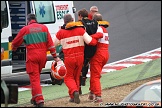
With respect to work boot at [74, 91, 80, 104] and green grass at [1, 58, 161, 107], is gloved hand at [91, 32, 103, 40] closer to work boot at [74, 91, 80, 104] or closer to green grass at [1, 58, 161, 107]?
work boot at [74, 91, 80, 104]

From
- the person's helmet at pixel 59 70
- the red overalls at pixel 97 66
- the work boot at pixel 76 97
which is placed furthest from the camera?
the red overalls at pixel 97 66

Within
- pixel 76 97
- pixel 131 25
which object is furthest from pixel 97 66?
pixel 131 25

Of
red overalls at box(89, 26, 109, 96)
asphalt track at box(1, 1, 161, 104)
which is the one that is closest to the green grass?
asphalt track at box(1, 1, 161, 104)

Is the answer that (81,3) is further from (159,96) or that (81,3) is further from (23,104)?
(159,96)

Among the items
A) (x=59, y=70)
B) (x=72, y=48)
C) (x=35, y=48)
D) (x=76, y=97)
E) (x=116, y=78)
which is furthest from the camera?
(x=116, y=78)

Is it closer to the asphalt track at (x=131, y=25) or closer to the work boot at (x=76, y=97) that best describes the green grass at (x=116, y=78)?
the work boot at (x=76, y=97)

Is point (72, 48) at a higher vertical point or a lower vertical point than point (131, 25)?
higher

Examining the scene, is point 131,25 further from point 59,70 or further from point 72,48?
point 59,70

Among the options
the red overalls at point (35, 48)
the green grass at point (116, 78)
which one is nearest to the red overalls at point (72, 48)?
the red overalls at point (35, 48)

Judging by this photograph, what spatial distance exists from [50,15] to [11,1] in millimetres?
1072

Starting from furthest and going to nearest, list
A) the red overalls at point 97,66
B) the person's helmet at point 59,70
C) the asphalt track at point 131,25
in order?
the asphalt track at point 131,25 → the red overalls at point 97,66 → the person's helmet at point 59,70

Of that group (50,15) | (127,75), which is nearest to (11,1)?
(50,15)

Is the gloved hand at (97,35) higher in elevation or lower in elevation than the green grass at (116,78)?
higher

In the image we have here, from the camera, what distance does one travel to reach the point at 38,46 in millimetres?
13180
